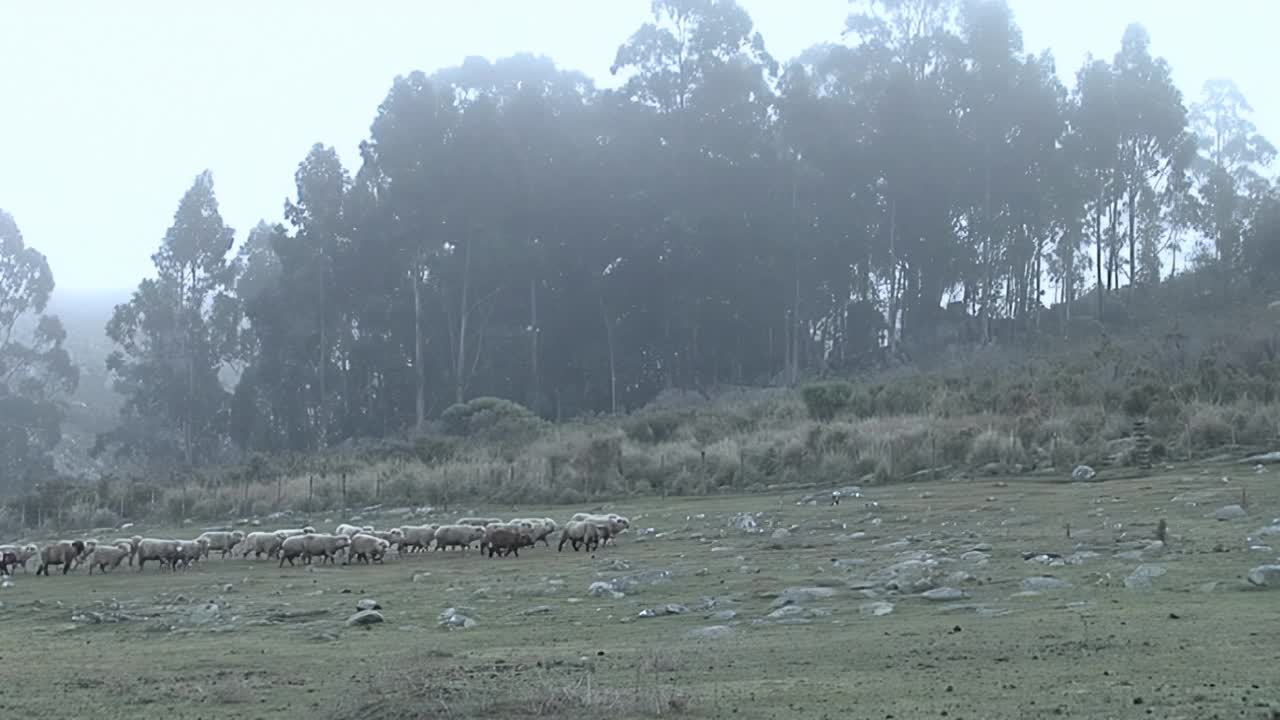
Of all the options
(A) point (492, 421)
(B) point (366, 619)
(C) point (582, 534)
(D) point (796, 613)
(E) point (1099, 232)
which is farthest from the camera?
(E) point (1099, 232)

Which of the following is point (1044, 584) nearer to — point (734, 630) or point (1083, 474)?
point (734, 630)

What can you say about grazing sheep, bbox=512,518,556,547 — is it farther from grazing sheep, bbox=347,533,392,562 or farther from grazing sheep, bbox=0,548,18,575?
grazing sheep, bbox=0,548,18,575

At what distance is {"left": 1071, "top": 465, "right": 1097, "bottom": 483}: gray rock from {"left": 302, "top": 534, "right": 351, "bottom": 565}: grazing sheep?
15862 millimetres

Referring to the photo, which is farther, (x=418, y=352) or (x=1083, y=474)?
(x=418, y=352)

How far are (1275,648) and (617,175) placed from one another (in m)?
60.8

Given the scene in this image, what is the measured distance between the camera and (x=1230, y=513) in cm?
1995

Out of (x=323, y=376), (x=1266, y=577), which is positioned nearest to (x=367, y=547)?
(x=1266, y=577)

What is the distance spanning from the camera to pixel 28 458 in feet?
240

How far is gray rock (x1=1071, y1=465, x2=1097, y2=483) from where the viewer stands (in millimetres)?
28984

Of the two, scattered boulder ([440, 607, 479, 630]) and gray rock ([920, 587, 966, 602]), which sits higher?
gray rock ([920, 587, 966, 602])

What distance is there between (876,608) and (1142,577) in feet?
10.1

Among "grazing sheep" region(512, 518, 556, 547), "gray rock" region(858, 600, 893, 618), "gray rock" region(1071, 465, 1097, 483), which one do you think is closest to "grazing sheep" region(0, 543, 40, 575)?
"grazing sheep" region(512, 518, 556, 547)

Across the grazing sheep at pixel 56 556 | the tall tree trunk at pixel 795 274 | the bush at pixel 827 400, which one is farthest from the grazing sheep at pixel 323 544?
the tall tree trunk at pixel 795 274

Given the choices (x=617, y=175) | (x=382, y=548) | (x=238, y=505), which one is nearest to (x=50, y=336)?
(x=617, y=175)
